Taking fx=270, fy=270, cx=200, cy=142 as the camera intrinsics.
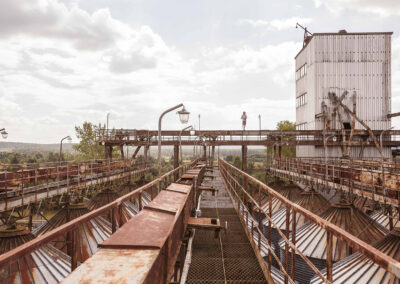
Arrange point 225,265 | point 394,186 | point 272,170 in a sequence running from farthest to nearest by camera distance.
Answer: point 272,170 < point 394,186 < point 225,265

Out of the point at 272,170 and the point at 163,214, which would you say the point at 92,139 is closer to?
the point at 272,170

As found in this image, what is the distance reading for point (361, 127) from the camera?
3472 cm

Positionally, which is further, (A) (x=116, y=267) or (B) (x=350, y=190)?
(B) (x=350, y=190)

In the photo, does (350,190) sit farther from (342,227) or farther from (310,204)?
(310,204)

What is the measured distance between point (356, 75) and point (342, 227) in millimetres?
27632

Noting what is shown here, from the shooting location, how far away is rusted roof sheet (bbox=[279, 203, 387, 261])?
13.7 m

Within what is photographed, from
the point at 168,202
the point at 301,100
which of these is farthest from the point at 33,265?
the point at 301,100

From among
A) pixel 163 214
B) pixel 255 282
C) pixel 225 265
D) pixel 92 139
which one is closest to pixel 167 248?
pixel 163 214

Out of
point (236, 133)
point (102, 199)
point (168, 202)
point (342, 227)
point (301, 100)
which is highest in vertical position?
point (301, 100)

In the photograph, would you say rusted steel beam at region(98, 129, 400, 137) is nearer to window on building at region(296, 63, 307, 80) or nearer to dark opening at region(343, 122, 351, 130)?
dark opening at region(343, 122, 351, 130)

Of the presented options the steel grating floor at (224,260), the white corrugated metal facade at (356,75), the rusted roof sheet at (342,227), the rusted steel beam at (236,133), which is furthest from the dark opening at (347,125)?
the steel grating floor at (224,260)

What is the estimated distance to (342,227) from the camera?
14.4 m

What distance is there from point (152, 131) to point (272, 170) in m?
14.9

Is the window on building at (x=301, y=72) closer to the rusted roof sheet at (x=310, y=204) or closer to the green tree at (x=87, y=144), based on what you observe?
the rusted roof sheet at (x=310, y=204)
